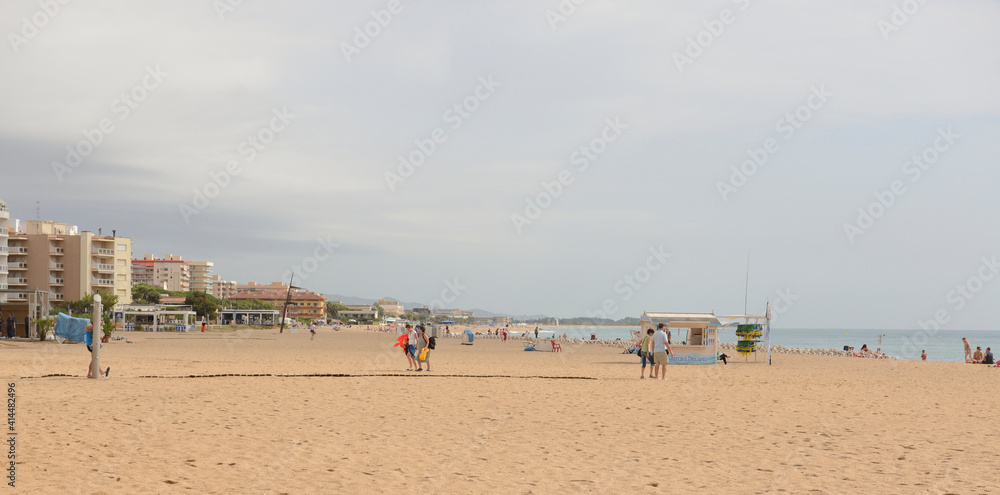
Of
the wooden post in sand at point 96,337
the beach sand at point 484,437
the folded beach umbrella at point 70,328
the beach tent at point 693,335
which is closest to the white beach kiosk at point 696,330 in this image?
the beach tent at point 693,335

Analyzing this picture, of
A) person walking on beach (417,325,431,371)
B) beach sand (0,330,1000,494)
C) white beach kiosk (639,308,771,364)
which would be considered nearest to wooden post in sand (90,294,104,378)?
beach sand (0,330,1000,494)

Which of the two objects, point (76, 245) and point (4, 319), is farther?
point (76, 245)

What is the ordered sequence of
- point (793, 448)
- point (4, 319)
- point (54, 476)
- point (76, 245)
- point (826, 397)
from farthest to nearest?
point (76, 245) < point (4, 319) < point (826, 397) < point (793, 448) < point (54, 476)

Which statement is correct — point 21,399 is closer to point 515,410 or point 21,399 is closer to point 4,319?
point 515,410

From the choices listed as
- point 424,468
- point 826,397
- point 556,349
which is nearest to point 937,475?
point 424,468

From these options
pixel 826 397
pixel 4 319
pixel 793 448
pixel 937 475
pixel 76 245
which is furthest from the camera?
pixel 76 245

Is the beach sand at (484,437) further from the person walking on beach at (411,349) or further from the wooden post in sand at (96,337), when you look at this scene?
the person walking on beach at (411,349)

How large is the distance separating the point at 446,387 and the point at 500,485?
900 centimetres

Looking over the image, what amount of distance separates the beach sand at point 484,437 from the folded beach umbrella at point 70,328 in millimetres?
17785

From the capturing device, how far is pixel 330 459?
8.26 meters

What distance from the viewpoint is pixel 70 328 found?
112ft

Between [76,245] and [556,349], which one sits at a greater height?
[76,245]

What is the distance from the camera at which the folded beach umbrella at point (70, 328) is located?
34062 mm

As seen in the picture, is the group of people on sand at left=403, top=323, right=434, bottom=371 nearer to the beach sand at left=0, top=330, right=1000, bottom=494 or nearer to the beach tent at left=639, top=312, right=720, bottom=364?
the beach sand at left=0, top=330, right=1000, bottom=494
